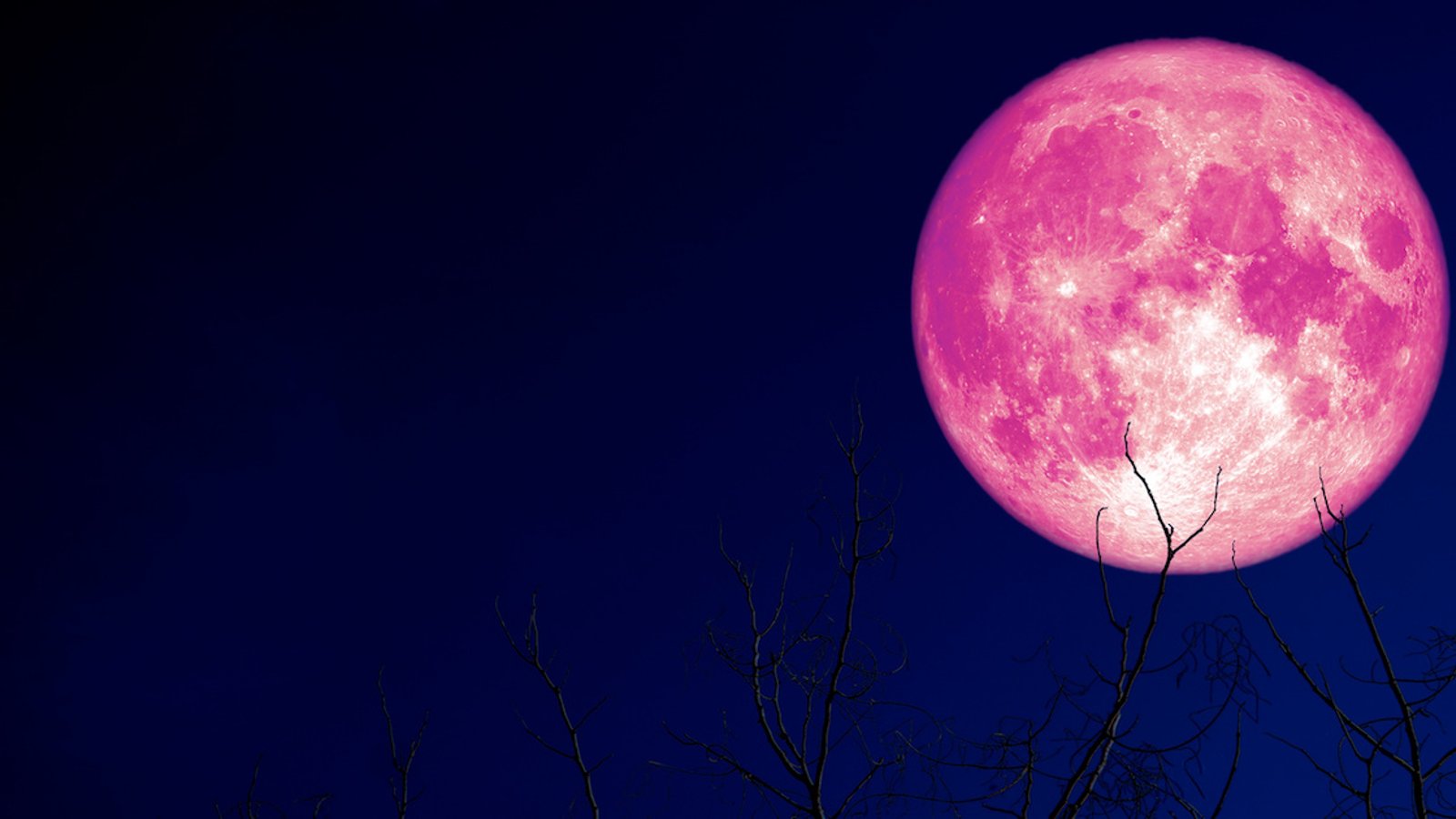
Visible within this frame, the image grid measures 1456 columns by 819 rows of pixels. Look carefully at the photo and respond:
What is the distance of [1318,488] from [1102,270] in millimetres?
2263

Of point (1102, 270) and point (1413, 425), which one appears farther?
point (1413, 425)

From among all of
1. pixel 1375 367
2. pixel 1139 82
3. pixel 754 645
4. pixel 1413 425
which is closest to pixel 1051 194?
pixel 1139 82

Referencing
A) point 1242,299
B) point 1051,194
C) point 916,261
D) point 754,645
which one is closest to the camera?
point 754,645

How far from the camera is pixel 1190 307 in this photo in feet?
22.9

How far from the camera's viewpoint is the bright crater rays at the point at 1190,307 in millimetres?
7000

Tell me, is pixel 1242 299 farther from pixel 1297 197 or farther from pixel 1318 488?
pixel 1318 488

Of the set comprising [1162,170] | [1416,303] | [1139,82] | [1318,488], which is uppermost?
[1139,82]

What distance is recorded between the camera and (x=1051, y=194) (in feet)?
24.5

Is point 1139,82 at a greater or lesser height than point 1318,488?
greater

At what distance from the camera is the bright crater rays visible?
700 centimetres

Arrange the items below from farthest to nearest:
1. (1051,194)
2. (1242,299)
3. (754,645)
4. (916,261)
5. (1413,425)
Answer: (916,261) < (1413,425) < (1051,194) < (1242,299) < (754,645)

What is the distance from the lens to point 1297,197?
714 cm

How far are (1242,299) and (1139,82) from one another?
206cm

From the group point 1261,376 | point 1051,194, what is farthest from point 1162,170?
point 1261,376
